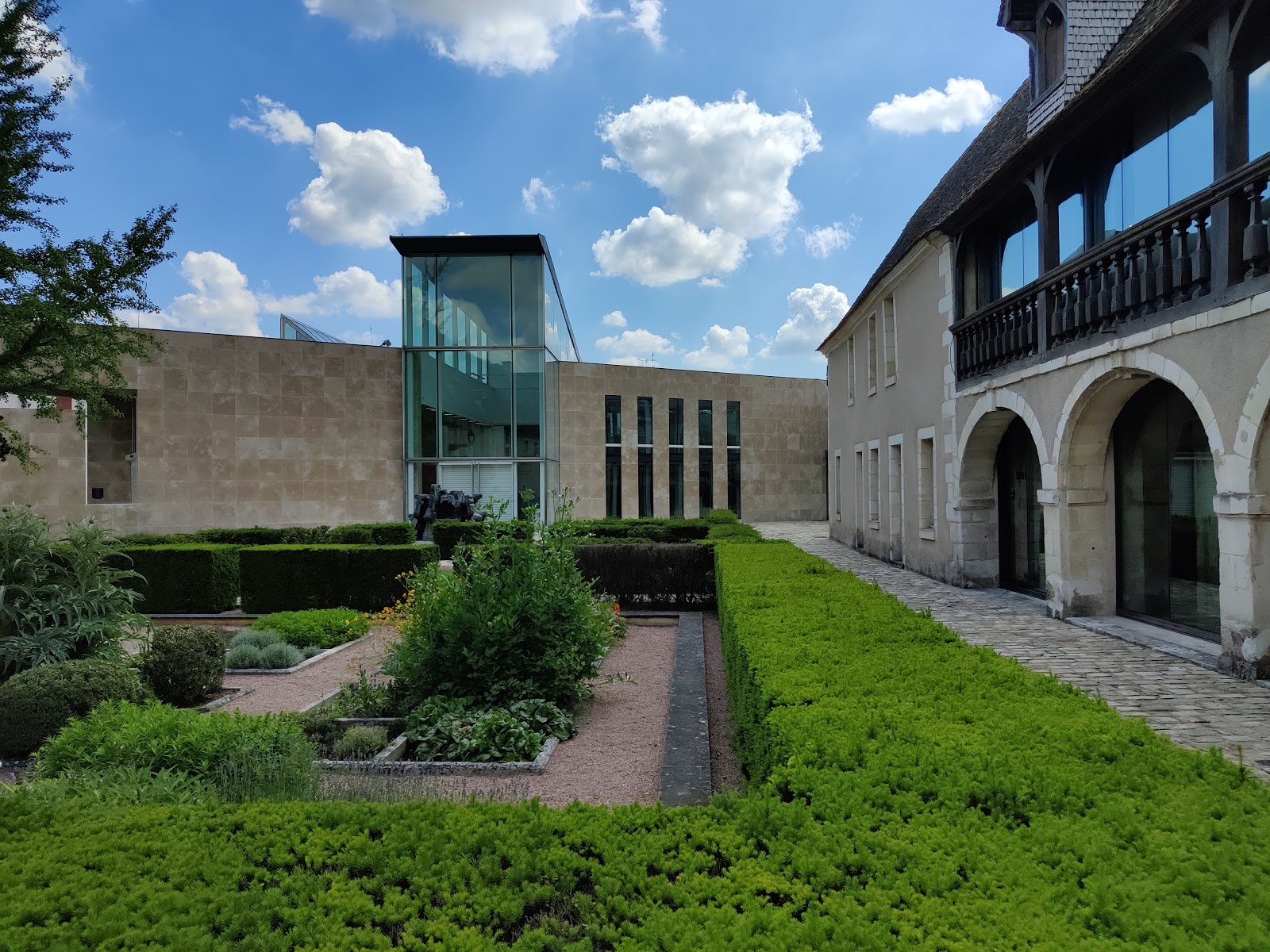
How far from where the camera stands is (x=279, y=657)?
902 centimetres

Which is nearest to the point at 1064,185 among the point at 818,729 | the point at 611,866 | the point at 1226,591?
the point at 1226,591

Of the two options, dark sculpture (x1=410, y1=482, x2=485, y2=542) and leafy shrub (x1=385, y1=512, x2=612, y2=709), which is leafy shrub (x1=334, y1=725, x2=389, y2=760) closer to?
leafy shrub (x1=385, y1=512, x2=612, y2=709)

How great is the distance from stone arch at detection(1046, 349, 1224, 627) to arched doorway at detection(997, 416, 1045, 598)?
6.29 ft

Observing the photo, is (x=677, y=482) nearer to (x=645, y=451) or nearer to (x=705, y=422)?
(x=645, y=451)

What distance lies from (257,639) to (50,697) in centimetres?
391

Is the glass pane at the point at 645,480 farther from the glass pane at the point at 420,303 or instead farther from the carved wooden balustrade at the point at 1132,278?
the carved wooden balustrade at the point at 1132,278

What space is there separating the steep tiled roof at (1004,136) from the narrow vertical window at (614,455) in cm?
1200

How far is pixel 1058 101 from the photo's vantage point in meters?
10.7

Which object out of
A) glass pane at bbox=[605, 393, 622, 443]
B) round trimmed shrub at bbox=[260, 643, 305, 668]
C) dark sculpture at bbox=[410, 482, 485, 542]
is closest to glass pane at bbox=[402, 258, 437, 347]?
dark sculpture at bbox=[410, 482, 485, 542]

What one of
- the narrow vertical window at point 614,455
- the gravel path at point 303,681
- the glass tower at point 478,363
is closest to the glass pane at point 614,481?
the narrow vertical window at point 614,455

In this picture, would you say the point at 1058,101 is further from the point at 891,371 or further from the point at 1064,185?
the point at 891,371

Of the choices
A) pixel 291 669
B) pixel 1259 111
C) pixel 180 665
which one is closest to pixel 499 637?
pixel 180 665

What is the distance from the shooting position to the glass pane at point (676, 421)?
3378 centimetres

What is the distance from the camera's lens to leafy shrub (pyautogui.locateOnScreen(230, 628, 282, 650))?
953 centimetres
